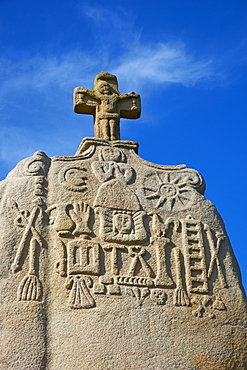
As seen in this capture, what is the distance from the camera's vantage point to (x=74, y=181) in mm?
7477

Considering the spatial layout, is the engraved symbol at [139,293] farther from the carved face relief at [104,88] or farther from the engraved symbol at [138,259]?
the carved face relief at [104,88]

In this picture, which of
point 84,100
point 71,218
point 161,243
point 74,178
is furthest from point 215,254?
point 84,100

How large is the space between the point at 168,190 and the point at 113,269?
49.4 inches

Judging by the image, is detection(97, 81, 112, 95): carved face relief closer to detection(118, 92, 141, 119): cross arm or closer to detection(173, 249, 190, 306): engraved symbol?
detection(118, 92, 141, 119): cross arm

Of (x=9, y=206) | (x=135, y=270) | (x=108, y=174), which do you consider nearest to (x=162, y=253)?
(x=135, y=270)

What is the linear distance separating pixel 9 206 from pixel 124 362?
6.39ft

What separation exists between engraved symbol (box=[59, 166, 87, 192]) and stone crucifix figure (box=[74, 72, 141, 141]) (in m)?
0.75

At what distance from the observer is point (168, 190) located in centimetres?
776

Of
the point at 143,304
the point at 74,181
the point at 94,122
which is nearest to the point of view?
the point at 143,304

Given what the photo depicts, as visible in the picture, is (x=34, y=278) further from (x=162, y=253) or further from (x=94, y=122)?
(x=94, y=122)

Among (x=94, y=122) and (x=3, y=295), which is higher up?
(x=94, y=122)

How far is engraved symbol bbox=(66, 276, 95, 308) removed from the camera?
21.8 feet

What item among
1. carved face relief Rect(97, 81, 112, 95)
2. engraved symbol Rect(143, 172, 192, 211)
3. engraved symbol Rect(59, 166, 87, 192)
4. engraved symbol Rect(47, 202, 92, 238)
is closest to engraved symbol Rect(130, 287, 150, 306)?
engraved symbol Rect(47, 202, 92, 238)

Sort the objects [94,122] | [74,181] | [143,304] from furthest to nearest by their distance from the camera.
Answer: [94,122]
[74,181]
[143,304]
